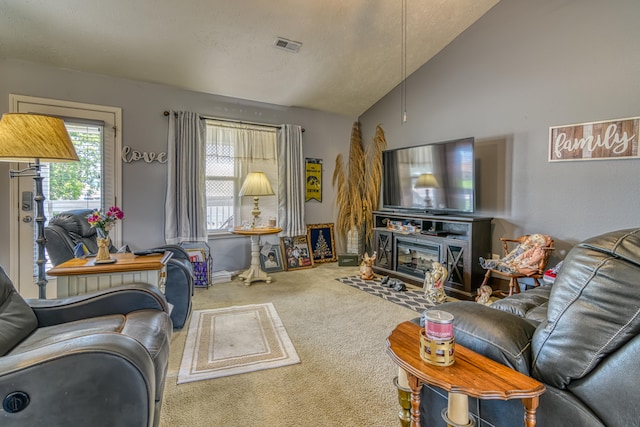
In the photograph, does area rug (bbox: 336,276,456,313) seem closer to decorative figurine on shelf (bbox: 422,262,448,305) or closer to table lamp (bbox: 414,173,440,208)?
decorative figurine on shelf (bbox: 422,262,448,305)

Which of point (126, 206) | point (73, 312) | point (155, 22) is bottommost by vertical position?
point (73, 312)

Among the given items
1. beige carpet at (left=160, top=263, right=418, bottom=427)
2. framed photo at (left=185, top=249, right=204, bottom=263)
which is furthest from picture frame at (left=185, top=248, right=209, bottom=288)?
beige carpet at (left=160, top=263, right=418, bottom=427)

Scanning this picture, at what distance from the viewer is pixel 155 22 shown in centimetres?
291

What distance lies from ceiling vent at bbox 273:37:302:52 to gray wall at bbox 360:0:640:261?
1894 mm

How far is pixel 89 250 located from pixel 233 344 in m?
1.55

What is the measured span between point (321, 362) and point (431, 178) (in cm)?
270

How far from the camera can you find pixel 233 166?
14.4ft

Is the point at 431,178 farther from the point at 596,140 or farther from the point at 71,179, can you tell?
the point at 71,179

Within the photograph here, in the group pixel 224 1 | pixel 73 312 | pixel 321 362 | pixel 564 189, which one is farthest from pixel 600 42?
pixel 73 312

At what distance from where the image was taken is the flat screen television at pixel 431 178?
3.55m

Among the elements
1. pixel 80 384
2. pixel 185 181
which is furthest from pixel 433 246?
pixel 80 384

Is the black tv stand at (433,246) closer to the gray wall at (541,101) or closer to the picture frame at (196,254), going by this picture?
the gray wall at (541,101)

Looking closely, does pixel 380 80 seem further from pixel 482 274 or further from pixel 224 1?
pixel 482 274

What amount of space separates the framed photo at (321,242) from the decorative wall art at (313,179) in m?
0.46
